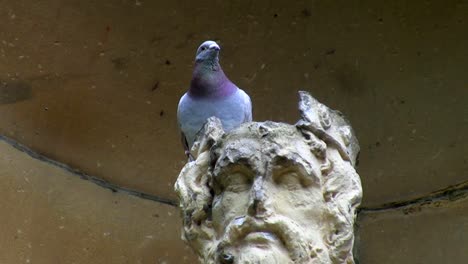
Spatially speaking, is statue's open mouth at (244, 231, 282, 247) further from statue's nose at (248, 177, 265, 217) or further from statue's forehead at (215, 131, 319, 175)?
statue's forehead at (215, 131, 319, 175)

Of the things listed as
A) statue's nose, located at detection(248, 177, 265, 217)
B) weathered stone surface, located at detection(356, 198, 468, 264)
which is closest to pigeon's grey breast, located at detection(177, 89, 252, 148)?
weathered stone surface, located at detection(356, 198, 468, 264)

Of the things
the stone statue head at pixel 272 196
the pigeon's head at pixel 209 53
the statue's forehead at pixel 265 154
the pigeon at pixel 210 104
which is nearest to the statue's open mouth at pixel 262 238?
the stone statue head at pixel 272 196

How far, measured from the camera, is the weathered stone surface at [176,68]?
12.1 ft

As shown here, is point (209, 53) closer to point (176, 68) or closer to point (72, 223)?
point (176, 68)

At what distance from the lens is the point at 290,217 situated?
7.32ft

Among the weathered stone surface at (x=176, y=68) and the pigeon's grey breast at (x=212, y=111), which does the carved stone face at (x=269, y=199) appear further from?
the weathered stone surface at (x=176, y=68)

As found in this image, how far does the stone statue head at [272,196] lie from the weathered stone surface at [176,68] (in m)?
1.33

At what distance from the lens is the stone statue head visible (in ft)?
7.20

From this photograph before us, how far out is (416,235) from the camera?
3.57m

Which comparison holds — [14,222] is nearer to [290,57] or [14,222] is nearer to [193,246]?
[290,57]

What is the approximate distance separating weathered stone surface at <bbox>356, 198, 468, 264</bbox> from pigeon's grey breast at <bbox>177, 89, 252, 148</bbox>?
743mm

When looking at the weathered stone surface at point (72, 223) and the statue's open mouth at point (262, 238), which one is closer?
the statue's open mouth at point (262, 238)

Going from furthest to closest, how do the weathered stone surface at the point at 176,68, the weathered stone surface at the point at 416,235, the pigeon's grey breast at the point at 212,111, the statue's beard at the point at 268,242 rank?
the weathered stone surface at the point at 176,68 → the weathered stone surface at the point at 416,235 → the pigeon's grey breast at the point at 212,111 → the statue's beard at the point at 268,242

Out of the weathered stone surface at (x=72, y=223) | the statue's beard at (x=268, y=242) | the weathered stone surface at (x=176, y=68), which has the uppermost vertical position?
the statue's beard at (x=268, y=242)
